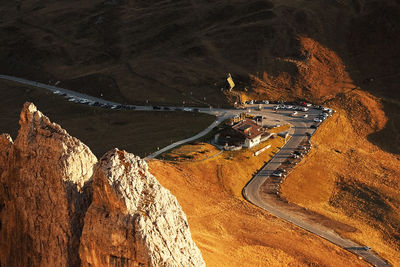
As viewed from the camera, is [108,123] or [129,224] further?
[108,123]

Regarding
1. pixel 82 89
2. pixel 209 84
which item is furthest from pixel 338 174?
pixel 82 89

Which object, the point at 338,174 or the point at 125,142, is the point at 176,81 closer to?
the point at 125,142

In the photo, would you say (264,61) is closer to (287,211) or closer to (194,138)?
(194,138)

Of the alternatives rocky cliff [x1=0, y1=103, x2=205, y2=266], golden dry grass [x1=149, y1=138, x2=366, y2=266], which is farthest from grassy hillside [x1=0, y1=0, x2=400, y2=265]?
rocky cliff [x1=0, y1=103, x2=205, y2=266]

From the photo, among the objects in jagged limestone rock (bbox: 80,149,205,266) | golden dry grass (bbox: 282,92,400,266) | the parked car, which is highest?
jagged limestone rock (bbox: 80,149,205,266)

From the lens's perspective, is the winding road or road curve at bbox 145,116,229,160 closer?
the winding road

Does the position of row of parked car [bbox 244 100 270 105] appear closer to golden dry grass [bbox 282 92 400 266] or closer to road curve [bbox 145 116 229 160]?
road curve [bbox 145 116 229 160]

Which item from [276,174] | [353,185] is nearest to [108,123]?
[276,174]
